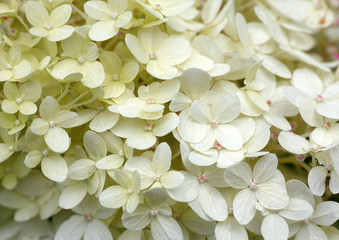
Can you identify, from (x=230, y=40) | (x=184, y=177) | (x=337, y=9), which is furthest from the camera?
(x=337, y=9)

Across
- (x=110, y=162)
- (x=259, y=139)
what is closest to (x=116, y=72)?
(x=110, y=162)

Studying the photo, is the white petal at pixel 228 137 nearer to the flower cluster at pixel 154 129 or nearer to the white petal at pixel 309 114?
the flower cluster at pixel 154 129

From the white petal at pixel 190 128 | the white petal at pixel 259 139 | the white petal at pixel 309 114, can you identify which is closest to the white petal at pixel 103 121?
the white petal at pixel 190 128

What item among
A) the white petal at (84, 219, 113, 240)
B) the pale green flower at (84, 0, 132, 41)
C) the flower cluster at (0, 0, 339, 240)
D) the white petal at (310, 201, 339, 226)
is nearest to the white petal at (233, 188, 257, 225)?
the flower cluster at (0, 0, 339, 240)

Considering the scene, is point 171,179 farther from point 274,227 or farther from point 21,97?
point 21,97

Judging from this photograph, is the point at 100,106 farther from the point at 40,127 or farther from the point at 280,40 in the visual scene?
the point at 280,40

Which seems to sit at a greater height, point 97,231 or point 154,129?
point 154,129

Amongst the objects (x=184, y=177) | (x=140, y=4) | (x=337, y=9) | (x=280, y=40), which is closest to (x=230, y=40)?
(x=280, y=40)
